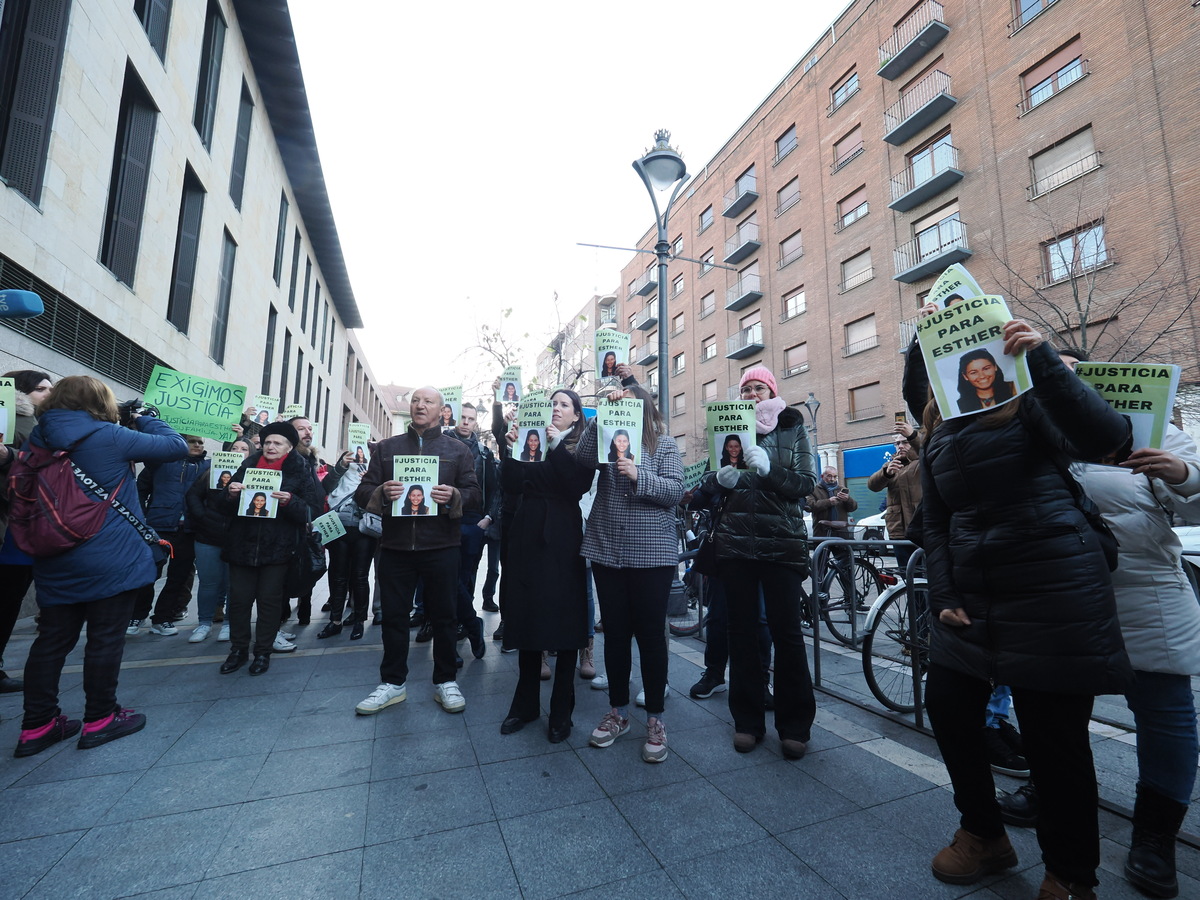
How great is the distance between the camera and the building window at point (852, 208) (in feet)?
78.3

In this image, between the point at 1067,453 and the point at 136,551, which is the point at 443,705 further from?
the point at 1067,453

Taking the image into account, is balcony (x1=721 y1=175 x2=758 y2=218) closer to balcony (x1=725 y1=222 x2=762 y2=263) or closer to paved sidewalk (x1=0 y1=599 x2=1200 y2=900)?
balcony (x1=725 y1=222 x2=762 y2=263)

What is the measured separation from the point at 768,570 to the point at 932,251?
21646 mm

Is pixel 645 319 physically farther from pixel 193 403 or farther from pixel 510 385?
pixel 193 403

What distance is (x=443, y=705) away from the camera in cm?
372

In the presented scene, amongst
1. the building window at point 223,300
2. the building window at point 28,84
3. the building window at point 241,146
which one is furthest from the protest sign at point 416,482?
the building window at point 241,146

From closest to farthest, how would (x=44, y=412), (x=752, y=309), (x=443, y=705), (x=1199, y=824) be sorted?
1. (x=1199, y=824)
2. (x=44, y=412)
3. (x=443, y=705)
4. (x=752, y=309)

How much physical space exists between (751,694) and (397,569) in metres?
2.27

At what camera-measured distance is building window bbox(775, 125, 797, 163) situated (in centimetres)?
2807

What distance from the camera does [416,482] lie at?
148 inches

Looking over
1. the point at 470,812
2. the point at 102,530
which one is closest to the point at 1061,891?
the point at 470,812

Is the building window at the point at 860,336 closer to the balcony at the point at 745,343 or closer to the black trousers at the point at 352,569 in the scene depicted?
the balcony at the point at 745,343

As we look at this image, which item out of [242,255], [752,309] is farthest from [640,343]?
[242,255]

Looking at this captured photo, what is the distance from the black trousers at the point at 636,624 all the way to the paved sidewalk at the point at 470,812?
338 mm
